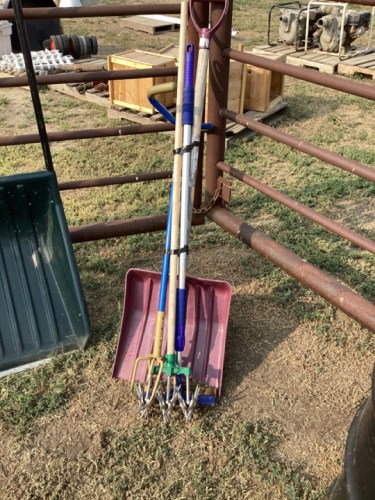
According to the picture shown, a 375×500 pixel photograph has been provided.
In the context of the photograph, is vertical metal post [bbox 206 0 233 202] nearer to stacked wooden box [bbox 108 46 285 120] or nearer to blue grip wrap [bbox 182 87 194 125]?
blue grip wrap [bbox 182 87 194 125]

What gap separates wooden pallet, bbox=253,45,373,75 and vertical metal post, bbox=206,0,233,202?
5.39 metres

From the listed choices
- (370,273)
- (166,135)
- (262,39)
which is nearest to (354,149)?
(166,135)

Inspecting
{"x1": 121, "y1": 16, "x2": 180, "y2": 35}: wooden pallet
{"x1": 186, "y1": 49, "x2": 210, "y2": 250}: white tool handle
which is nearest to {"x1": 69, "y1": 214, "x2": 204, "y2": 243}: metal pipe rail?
{"x1": 186, "y1": 49, "x2": 210, "y2": 250}: white tool handle

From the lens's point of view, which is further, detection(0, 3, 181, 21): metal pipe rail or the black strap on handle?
detection(0, 3, 181, 21): metal pipe rail

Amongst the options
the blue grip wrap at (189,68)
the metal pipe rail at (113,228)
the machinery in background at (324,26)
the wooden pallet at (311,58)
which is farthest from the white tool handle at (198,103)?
the machinery in background at (324,26)

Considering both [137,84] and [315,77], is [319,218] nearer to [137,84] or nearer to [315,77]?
[315,77]

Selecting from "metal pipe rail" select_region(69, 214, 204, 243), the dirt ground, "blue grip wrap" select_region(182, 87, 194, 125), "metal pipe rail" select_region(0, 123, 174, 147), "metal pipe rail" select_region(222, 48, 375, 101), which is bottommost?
the dirt ground

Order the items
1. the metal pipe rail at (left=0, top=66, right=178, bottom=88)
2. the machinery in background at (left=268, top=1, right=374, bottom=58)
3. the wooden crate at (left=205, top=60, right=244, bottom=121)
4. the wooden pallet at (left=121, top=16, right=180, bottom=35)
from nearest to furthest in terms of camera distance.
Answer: the metal pipe rail at (left=0, top=66, right=178, bottom=88), the wooden crate at (left=205, top=60, right=244, bottom=121), the machinery in background at (left=268, top=1, right=374, bottom=58), the wooden pallet at (left=121, top=16, right=180, bottom=35)

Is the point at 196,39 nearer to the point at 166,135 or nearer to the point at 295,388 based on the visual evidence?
the point at 295,388

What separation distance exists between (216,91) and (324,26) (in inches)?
260

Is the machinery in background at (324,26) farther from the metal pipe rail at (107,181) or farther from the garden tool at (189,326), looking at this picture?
the garden tool at (189,326)

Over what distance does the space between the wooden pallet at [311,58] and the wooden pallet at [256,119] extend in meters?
1.97

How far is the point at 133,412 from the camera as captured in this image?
90.0 inches

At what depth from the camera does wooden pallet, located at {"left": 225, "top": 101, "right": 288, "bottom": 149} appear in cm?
540
